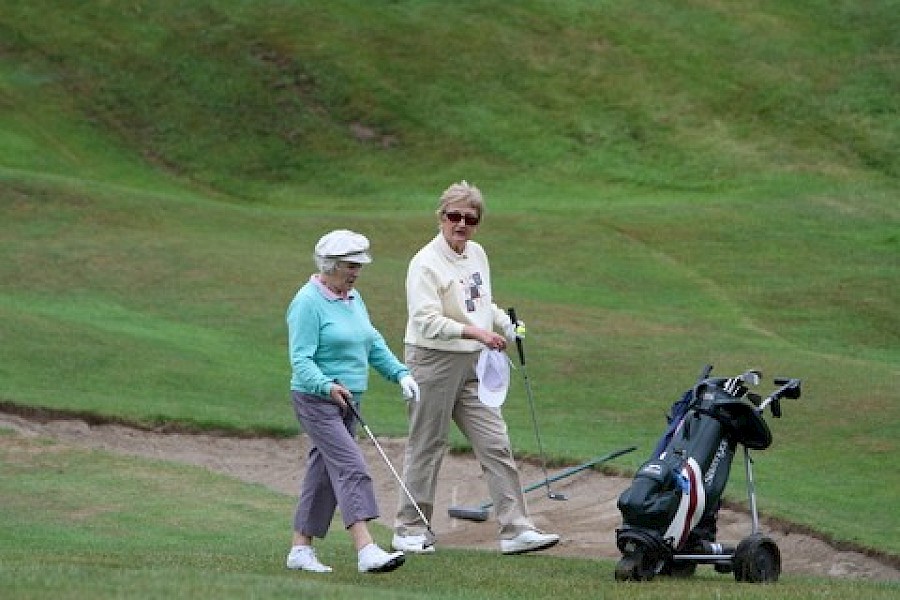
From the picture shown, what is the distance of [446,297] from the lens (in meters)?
13.0

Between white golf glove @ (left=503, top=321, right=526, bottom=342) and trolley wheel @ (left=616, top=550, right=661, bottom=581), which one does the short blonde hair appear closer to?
white golf glove @ (left=503, top=321, right=526, bottom=342)

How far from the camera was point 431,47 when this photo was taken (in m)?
47.4

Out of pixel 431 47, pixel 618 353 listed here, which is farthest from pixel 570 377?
pixel 431 47

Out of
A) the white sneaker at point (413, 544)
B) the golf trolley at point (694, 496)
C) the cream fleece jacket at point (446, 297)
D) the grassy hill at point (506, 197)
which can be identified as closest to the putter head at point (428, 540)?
the white sneaker at point (413, 544)

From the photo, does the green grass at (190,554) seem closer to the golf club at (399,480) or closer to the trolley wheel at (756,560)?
the trolley wheel at (756,560)

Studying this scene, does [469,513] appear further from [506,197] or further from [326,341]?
[506,197]

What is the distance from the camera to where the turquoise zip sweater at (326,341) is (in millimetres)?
11742

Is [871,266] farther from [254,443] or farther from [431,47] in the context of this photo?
[431,47]

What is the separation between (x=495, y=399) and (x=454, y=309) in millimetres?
707

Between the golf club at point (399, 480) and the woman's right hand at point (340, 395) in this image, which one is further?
the golf club at point (399, 480)

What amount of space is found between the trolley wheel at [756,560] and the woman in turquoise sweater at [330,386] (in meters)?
2.33

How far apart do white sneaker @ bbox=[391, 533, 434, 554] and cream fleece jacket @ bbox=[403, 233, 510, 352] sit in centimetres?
137

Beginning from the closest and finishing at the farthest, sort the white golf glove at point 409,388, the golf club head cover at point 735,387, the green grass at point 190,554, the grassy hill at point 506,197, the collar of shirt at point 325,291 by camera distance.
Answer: the green grass at point 190,554 → the collar of shirt at point 325,291 → the white golf glove at point 409,388 → the golf club head cover at point 735,387 → the grassy hill at point 506,197

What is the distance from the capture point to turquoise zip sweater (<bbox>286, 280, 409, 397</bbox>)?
11.7 metres
